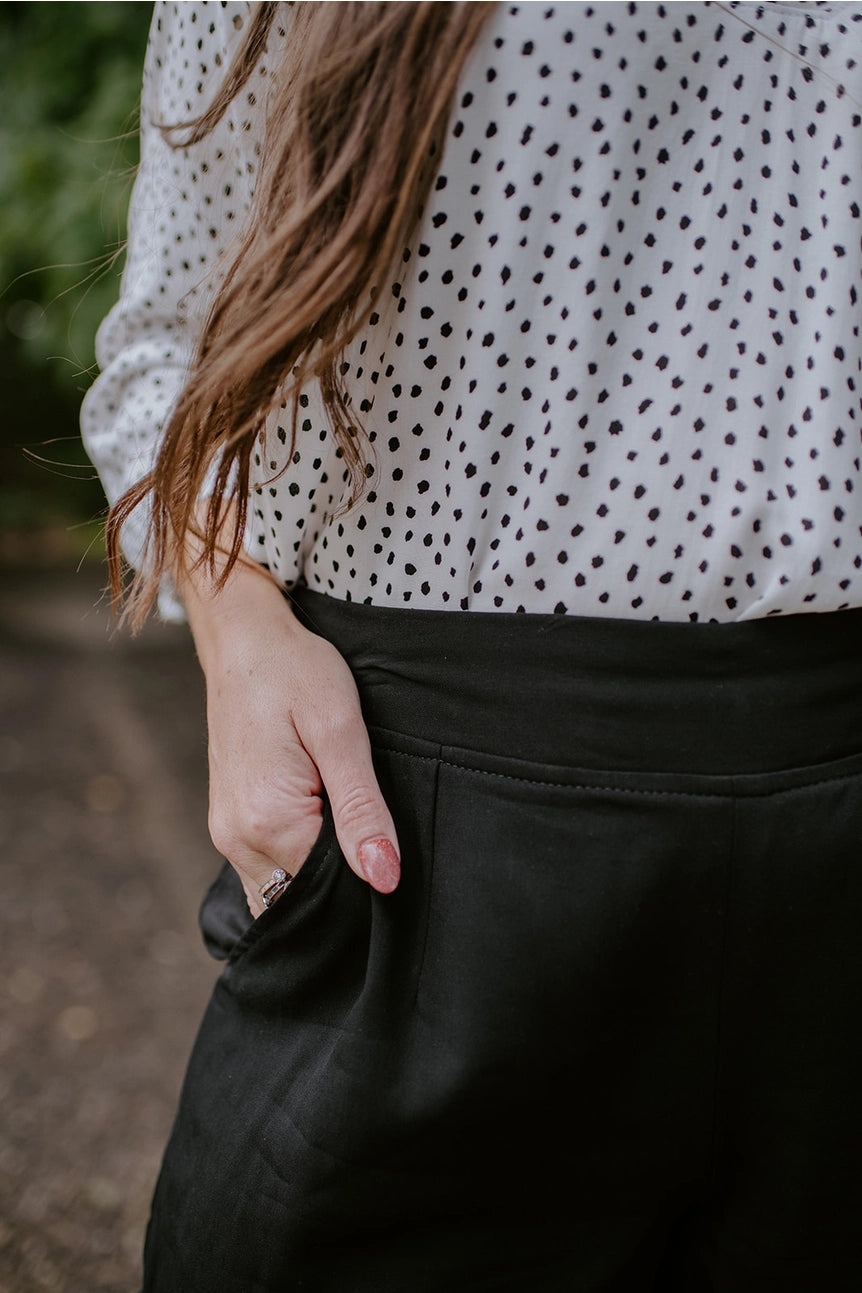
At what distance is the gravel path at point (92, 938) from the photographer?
7.11 ft

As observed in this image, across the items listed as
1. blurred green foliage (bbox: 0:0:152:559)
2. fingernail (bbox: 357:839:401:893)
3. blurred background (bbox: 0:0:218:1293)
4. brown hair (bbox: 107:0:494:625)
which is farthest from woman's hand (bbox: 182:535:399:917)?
blurred green foliage (bbox: 0:0:152:559)

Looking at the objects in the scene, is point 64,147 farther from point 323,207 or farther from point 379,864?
point 379,864

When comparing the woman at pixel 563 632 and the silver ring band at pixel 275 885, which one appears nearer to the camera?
the woman at pixel 563 632

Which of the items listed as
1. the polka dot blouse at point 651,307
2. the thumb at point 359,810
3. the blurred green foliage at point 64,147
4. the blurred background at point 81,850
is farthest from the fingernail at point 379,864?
the blurred green foliage at point 64,147

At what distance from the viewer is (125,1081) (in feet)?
8.16

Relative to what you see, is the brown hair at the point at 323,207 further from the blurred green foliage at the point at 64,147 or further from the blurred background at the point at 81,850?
the blurred green foliage at the point at 64,147

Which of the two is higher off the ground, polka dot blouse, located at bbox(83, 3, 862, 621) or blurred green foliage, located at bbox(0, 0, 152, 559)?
polka dot blouse, located at bbox(83, 3, 862, 621)

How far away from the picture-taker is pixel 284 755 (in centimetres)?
86

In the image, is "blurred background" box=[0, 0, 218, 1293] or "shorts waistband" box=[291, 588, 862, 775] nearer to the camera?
"shorts waistband" box=[291, 588, 862, 775]

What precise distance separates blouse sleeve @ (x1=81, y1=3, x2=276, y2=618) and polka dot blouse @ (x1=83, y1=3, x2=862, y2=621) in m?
0.24

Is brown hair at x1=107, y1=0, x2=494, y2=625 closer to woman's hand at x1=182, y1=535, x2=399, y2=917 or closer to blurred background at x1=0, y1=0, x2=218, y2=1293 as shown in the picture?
woman's hand at x1=182, y1=535, x2=399, y2=917

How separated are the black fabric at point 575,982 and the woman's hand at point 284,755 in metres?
0.03

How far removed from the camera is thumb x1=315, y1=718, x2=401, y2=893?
79 cm

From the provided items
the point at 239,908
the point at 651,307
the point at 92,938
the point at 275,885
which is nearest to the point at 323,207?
the point at 651,307
